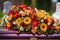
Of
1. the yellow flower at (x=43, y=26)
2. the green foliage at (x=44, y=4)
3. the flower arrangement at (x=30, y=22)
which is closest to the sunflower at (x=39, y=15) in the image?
the flower arrangement at (x=30, y=22)

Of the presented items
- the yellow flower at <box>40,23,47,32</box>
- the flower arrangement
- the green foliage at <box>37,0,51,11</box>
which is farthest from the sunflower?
the green foliage at <box>37,0,51,11</box>

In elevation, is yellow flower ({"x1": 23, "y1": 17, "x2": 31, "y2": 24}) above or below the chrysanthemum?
above

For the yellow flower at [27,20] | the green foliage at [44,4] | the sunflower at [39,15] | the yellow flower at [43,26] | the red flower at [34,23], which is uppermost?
the sunflower at [39,15]

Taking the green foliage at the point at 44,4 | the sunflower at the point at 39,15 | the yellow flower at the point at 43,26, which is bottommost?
the green foliage at the point at 44,4

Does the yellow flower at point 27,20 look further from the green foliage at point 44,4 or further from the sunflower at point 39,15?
the green foliage at point 44,4

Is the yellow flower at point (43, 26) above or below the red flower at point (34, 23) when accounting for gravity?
below

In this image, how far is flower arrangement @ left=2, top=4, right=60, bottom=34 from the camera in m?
2.36

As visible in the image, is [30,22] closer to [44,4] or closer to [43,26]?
[43,26]

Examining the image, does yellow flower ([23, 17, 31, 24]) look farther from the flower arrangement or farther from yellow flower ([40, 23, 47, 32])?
yellow flower ([40, 23, 47, 32])

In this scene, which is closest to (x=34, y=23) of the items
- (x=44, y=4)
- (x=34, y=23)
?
(x=34, y=23)

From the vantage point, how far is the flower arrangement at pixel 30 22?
92.8 inches

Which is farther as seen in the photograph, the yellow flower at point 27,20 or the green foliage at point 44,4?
the green foliage at point 44,4

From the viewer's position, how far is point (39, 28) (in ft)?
7.75

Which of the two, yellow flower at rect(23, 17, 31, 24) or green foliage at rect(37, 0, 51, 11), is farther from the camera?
green foliage at rect(37, 0, 51, 11)
